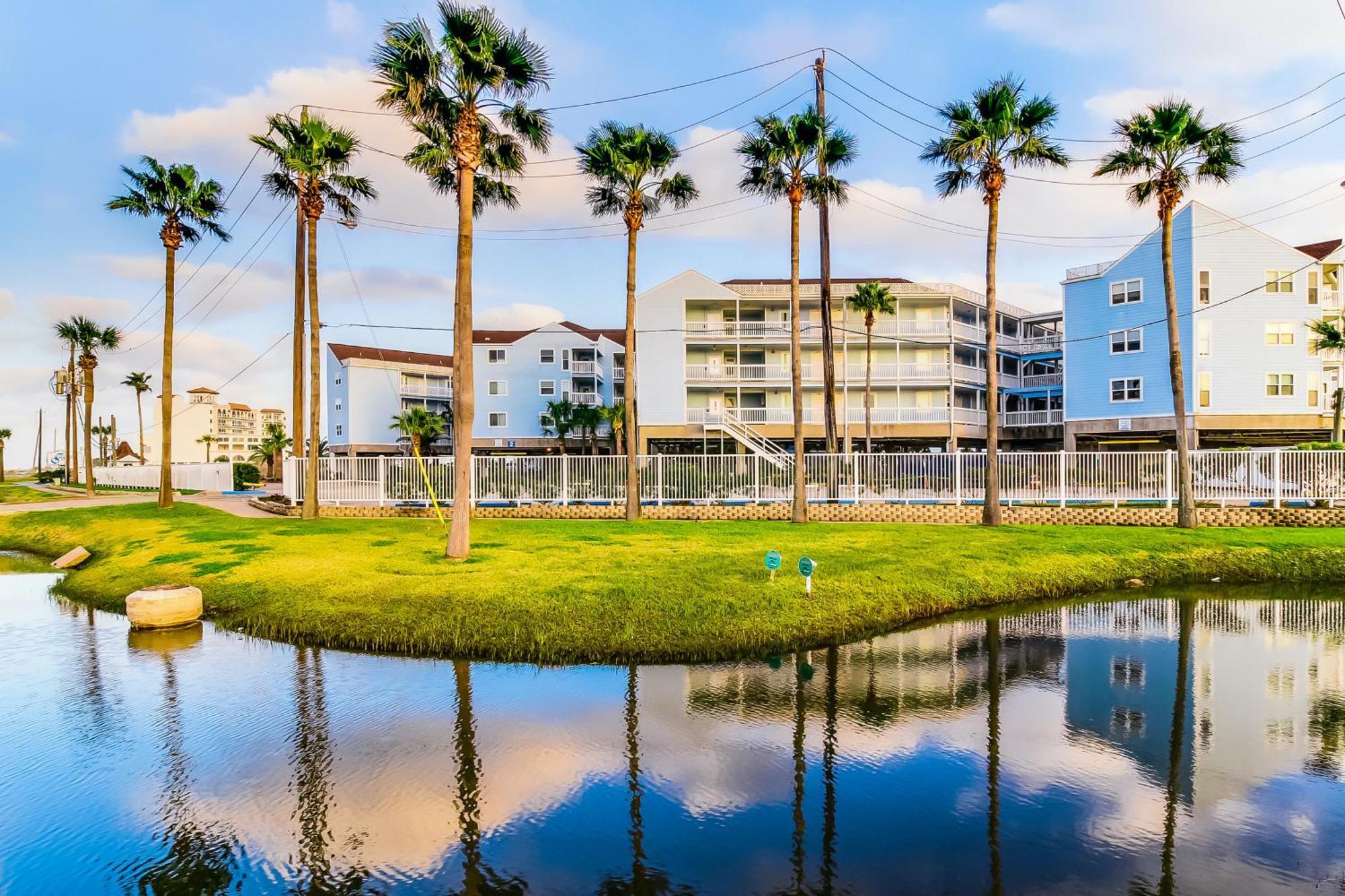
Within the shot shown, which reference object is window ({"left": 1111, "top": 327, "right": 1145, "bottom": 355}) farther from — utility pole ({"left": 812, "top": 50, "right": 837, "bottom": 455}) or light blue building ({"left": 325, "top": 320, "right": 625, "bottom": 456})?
light blue building ({"left": 325, "top": 320, "right": 625, "bottom": 456})

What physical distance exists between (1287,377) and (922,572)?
3499 cm

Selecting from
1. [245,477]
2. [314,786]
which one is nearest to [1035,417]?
[314,786]

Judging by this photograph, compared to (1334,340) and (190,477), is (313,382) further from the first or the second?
(1334,340)

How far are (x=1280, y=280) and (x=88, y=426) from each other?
70040 mm

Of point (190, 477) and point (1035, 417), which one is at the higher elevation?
point (1035, 417)

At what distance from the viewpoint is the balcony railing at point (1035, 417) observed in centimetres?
4400

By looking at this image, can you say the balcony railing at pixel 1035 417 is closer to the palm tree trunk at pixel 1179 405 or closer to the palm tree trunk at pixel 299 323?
the palm tree trunk at pixel 1179 405

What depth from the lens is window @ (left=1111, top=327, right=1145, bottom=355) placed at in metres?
39.2

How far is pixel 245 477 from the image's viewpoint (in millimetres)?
48000

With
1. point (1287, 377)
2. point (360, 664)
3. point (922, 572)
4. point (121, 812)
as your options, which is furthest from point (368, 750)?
point (1287, 377)

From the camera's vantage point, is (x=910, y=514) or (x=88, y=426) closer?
(x=910, y=514)

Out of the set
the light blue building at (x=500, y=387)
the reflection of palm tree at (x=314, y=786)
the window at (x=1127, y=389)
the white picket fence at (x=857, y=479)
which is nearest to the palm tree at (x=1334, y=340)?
the window at (x=1127, y=389)

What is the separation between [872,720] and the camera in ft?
27.3

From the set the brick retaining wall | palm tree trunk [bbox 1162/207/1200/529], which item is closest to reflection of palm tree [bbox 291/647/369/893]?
the brick retaining wall
